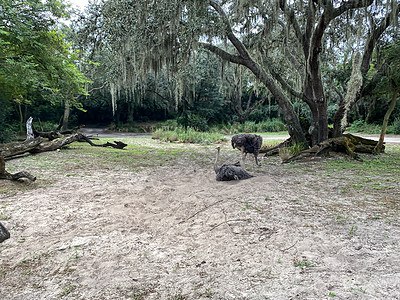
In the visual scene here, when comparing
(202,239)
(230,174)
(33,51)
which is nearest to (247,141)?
(230,174)

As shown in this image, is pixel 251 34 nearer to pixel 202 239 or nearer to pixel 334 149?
pixel 334 149

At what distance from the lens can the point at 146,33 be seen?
23.8ft

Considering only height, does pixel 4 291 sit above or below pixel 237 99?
below

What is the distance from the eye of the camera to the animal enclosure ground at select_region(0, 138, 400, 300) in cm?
201

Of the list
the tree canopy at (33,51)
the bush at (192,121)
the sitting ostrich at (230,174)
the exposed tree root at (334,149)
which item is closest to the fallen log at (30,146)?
the tree canopy at (33,51)

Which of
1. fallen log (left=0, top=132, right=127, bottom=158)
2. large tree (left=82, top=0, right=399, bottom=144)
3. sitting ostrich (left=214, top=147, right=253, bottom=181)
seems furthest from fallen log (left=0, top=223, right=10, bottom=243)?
large tree (left=82, top=0, right=399, bottom=144)

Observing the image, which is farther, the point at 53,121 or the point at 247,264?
the point at 53,121

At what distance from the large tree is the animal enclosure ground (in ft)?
13.9

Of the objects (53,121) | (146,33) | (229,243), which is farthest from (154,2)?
(53,121)

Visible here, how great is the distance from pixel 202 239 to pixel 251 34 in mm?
9041

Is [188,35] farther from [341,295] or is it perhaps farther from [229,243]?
[341,295]

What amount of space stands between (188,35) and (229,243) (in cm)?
601

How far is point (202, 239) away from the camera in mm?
2877

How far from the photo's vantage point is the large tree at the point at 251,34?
679cm
